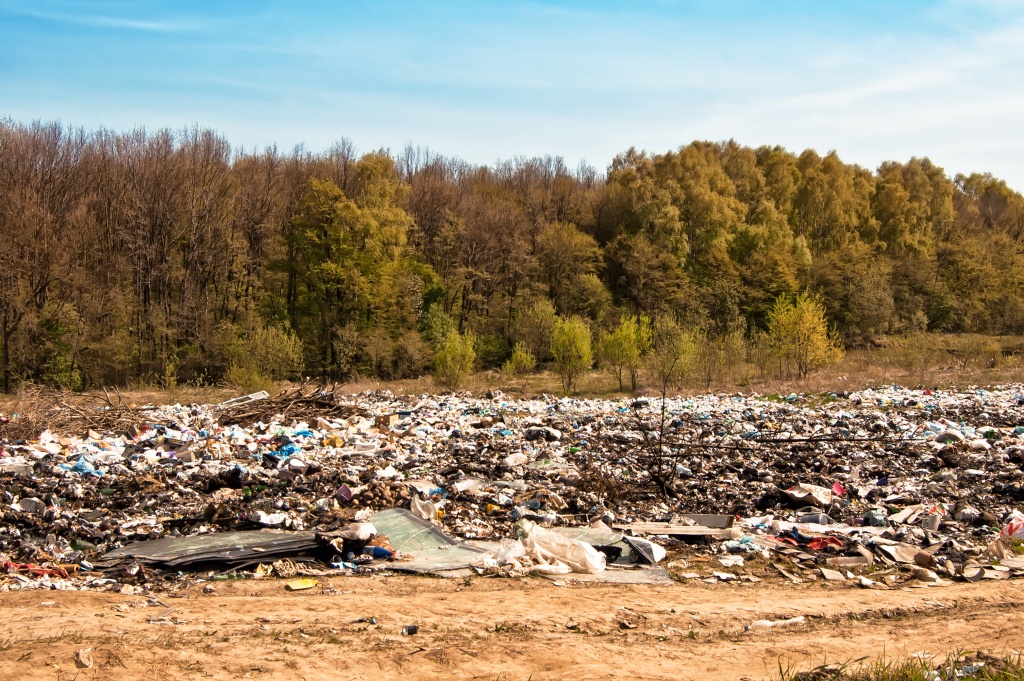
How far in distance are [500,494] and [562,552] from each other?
1883 millimetres

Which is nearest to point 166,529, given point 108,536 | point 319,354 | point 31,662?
point 108,536

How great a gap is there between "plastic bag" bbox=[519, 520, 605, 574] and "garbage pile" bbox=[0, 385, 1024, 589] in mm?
17

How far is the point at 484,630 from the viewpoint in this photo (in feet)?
14.8

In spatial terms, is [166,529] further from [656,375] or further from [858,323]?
[858,323]

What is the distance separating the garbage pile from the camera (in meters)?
5.93

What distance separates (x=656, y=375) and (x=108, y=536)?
17635 mm

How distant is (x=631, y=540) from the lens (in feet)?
20.6

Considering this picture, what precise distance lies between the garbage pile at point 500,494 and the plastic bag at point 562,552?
0.02 m

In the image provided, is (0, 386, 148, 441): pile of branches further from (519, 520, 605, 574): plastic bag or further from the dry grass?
(519, 520, 605, 574): plastic bag

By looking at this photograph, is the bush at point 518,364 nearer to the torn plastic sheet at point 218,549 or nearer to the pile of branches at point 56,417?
the pile of branches at point 56,417

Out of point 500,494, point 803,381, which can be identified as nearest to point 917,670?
point 500,494

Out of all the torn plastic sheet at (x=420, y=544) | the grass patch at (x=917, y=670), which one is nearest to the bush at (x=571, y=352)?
the torn plastic sheet at (x=420, y=544)

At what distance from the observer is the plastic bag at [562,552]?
5.84m

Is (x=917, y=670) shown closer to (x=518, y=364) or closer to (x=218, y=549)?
(x=218, y=549)
